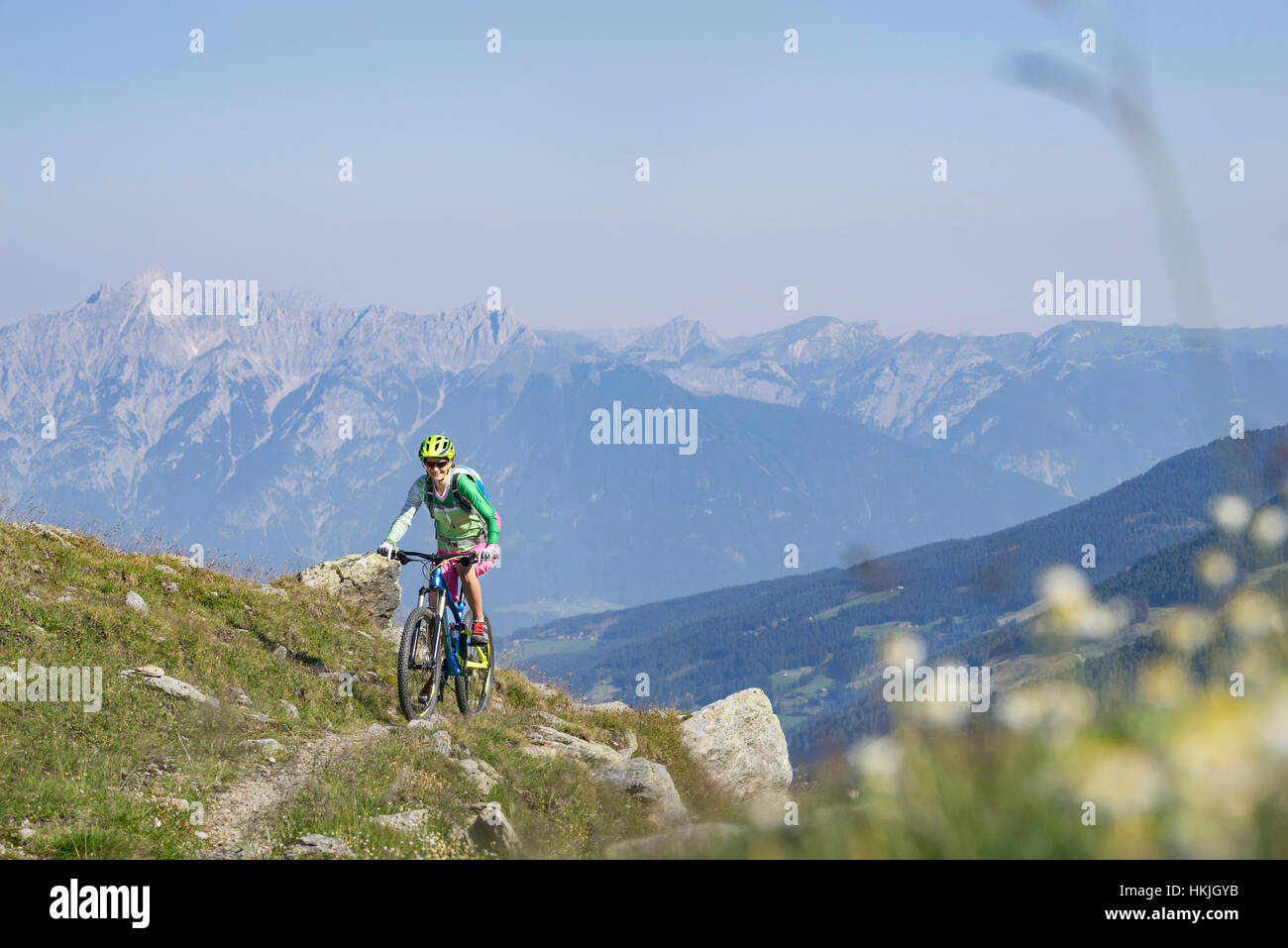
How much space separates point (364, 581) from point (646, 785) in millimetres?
11529

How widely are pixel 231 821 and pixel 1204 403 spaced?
9.55 m

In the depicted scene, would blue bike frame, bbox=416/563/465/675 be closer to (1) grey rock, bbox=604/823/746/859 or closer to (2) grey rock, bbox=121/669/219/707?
(2) grey rock, bbox=121/669/219/707

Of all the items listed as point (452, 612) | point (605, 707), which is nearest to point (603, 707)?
point (605, 707)

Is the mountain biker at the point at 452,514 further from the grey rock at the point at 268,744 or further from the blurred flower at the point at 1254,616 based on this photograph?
the blurred flower at the point at 1254,616

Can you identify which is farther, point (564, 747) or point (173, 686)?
point (564, 747)

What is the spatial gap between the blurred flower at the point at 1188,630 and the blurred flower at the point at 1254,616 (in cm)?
6

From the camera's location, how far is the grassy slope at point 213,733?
8977 millimetres

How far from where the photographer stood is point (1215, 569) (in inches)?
126

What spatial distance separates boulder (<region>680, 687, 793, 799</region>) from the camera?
19422 mm

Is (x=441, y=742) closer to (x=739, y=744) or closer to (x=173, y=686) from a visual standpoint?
(x=173, y=686)

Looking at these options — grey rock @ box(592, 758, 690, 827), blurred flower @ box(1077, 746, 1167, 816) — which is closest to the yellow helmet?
grey rock @ box(592, 758, 690, 827)

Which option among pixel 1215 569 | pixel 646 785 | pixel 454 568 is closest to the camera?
pixel 1215 569
